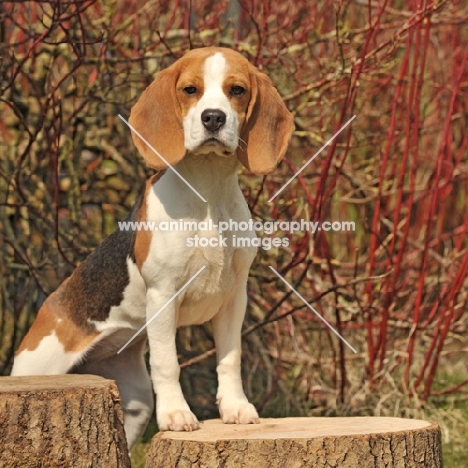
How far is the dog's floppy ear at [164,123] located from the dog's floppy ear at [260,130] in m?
0.26

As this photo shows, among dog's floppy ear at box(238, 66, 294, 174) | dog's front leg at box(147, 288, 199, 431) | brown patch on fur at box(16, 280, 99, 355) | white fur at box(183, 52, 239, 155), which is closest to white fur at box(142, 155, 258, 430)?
dog's front leg at box(147, 288, 199, 431)

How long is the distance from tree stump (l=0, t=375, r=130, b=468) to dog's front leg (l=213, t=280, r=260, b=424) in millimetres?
510

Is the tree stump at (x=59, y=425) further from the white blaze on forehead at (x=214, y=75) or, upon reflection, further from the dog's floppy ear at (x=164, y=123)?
the white blaze on forehead at (x=214, y=75)

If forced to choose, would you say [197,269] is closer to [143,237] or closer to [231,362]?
[143,237]

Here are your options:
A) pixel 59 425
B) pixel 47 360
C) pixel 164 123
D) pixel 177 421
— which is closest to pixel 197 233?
pixel 164 123

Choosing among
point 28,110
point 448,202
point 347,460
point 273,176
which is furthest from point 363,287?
point 347,460

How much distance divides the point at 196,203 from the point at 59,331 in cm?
100

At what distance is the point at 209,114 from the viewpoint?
3.48m

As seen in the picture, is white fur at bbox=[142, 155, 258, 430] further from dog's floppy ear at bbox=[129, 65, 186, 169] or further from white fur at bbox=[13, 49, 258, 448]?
dog's floppy ear at bbox=[129, 65, 186, 169]

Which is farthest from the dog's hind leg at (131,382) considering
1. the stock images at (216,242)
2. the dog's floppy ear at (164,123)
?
the dog's floppy ear at (164,123)

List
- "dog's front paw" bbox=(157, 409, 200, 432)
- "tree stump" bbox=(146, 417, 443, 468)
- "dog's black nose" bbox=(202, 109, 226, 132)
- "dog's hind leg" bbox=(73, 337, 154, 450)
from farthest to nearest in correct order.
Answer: "dog's hind leg" bbox=(73, 337, 154, 450)
"dog's front paw" bbox=(157, 409, 200, 432)
"dog's black nose" bbox=(202, 109, 226, 132)
"tree stump" bbox=(146, 417, 443, 468)

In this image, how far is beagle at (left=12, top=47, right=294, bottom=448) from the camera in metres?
3.62

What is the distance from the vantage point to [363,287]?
6.36 metres

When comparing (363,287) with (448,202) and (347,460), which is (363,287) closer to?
(448,202)
